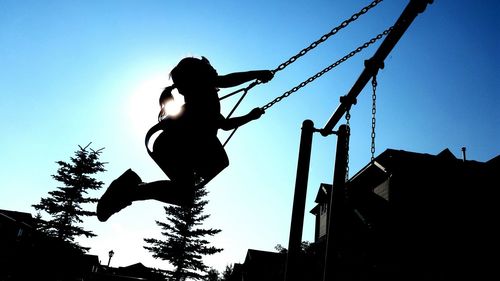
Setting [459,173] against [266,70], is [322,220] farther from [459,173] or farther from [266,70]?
[266,70]

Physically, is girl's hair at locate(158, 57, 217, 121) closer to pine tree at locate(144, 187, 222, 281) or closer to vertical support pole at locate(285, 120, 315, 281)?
vertical support pole at locate(285, 120, 315, 281)

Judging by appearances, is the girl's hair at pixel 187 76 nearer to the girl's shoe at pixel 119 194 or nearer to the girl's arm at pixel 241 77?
the girl's arm at pixel 241 77

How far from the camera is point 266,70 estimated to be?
13.1 ft

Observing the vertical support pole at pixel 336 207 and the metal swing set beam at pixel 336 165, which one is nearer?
the metal swing set beam at pixel 336 165

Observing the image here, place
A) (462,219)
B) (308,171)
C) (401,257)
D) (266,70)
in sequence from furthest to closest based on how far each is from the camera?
(462,219), (401,257), (308,171), (266,70)

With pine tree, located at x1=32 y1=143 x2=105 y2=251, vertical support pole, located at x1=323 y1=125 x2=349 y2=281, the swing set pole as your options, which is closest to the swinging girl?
the swing set pole

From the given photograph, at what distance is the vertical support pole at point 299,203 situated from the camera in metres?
4.10

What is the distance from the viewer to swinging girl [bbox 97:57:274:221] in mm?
3520

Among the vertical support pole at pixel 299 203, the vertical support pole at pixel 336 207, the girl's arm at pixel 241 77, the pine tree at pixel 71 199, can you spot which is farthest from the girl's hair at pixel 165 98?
the pine tree at pixel 71 199

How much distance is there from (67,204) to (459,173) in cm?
3806

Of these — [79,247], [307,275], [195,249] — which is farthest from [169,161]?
[195,249]

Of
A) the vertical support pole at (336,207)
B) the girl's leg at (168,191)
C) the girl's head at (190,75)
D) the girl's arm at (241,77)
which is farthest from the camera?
the vertical support pole at (336,207)

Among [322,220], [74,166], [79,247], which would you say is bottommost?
[79,247]

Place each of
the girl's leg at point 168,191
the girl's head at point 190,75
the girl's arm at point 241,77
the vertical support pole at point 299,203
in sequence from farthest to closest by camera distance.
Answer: the vertical support pole at point 299,203 < the girl's arm at point 241,77 < the girl's leg at point 168,191 < the girl's head at point 190,75
